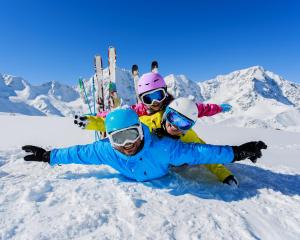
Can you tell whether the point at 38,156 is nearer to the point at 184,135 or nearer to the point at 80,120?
the point at 80,120

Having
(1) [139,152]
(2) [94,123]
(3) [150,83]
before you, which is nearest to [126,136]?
(1) [139,152]

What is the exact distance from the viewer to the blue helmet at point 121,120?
13.2ft

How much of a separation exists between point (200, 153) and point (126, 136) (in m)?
1.05

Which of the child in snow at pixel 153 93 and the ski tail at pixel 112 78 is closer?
the child in snow at pixel 153 93

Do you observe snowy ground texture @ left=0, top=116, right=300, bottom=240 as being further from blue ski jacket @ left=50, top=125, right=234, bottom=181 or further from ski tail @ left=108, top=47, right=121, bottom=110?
ski tail @ left=108, top=47, right=121, bottom=110

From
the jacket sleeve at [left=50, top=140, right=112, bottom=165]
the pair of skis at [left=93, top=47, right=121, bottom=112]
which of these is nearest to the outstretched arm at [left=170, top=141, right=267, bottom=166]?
the jacket sleeve at [left=50, top=140, right=112, bottom=165]

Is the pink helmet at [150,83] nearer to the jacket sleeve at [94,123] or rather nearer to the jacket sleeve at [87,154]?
the jacket sleeve at [94,123]

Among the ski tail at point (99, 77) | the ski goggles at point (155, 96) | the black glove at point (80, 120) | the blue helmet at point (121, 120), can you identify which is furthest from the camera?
the ski tail at point (99, 77)

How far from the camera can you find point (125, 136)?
13.3 ft

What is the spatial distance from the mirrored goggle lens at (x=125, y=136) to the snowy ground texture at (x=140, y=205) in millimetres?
655

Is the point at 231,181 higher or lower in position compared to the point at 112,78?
lower

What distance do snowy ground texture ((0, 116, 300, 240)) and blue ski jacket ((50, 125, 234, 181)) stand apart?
0.21 meters

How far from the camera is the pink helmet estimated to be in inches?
240

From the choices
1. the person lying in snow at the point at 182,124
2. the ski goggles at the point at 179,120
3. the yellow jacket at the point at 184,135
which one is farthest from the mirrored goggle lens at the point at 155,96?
the ski goggles at the point at 179,120
